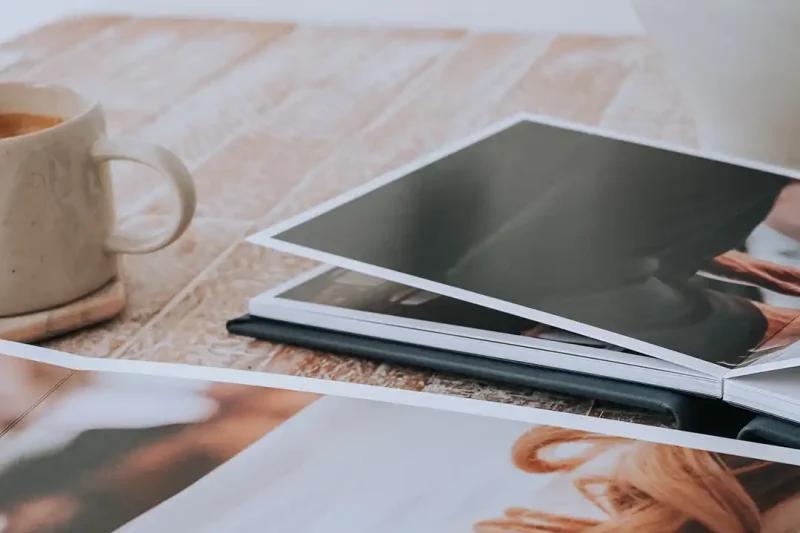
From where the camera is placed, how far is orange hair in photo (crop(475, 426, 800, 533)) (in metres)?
0.28

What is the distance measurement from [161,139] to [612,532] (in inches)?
21.2

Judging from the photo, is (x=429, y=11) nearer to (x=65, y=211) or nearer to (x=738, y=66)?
(x=738, y=66)

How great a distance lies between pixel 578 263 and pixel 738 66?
8.1 inches

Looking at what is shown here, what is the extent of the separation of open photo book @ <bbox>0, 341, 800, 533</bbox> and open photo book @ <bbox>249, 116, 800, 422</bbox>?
5 cm

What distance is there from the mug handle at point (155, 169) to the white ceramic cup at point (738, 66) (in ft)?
0.95

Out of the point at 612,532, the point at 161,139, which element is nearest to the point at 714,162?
the point at 612,532

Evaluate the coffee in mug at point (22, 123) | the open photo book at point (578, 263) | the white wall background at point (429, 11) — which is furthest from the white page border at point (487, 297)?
the white wall background at point (429, 11)

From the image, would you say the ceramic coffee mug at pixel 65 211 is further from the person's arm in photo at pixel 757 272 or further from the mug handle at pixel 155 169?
the person's arm in photo at pixel 757 272

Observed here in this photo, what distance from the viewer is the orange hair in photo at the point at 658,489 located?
0.28m

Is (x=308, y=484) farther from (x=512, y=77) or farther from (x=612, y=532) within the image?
(x=512, y=77)

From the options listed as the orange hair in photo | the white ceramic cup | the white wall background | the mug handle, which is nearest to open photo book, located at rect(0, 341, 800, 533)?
the orange hair in photo

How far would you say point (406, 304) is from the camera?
1.39 ft

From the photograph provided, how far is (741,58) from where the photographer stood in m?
0.56

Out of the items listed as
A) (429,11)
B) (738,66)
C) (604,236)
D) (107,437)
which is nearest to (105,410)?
(107,437)
